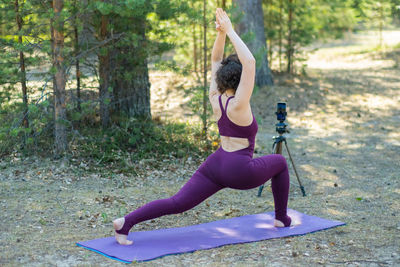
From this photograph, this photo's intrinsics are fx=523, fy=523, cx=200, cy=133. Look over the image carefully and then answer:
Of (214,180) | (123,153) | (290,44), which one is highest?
(290,44)

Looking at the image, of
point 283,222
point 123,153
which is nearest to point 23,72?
point 123,153

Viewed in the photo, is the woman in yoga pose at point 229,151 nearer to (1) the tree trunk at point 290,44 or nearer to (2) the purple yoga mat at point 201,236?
(2) the purple yoga mat at point 201,236

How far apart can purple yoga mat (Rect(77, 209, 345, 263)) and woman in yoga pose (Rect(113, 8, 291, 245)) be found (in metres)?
0.19

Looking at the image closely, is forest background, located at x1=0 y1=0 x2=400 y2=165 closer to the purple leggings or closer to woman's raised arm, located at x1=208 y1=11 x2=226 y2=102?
woman's raised arm, located at x1=208 y1=11 x2=226 y2=102

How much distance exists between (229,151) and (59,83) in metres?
3.47

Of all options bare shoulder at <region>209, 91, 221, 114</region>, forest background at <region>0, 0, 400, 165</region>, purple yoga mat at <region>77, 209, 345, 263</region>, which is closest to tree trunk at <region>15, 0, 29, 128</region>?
forest background at <region>0, 0, 400, 165</region>

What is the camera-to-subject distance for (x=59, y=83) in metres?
7.11

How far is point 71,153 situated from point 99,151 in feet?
1.29

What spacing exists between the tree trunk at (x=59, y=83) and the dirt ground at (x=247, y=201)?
31 cm

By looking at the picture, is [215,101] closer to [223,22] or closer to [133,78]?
[223,22]

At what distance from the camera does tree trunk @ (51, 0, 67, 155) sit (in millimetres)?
6836

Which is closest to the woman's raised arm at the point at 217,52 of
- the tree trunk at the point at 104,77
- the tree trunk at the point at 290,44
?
the tree trunk at the point at 104,77

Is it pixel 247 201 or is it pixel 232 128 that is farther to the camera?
pixel 247 201

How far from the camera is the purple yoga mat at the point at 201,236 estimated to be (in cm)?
442
